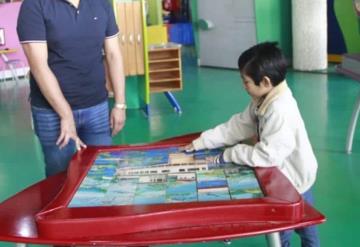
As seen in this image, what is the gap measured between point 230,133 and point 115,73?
1.77ft

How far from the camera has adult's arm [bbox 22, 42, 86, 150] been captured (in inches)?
73.7

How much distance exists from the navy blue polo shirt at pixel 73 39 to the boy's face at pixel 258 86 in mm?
577

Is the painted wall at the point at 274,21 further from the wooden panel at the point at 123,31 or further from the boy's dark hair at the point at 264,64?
the boy's dark hair at the point at 264,64

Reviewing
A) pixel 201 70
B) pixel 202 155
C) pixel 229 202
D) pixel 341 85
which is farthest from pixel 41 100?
pixel 201 70

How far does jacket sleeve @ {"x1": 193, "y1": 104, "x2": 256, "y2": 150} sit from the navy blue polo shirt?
0.48 m

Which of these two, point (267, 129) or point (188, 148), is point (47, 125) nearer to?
point (188, 148)

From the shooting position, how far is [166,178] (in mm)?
1591

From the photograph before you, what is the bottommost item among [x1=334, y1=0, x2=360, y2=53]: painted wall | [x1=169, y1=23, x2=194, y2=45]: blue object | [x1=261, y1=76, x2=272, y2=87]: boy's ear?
[x1=169, y1=23, x2=194, y2=45]: blue object

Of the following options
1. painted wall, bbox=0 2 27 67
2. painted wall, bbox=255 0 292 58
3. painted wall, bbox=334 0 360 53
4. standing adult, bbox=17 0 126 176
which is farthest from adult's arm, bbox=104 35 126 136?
painted wall, bbox=0 2 27 67

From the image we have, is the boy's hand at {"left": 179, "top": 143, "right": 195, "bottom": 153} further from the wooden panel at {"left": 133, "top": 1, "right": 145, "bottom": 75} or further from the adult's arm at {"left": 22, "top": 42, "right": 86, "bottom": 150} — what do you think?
the wooden panel at {"left": 133, "top": 1, "right": 145, "bottom": 75}

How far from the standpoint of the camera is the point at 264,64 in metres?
1.74

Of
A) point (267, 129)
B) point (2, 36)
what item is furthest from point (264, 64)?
point (2, 36)

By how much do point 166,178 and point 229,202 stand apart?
290mm

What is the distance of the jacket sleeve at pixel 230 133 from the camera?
187 cm
